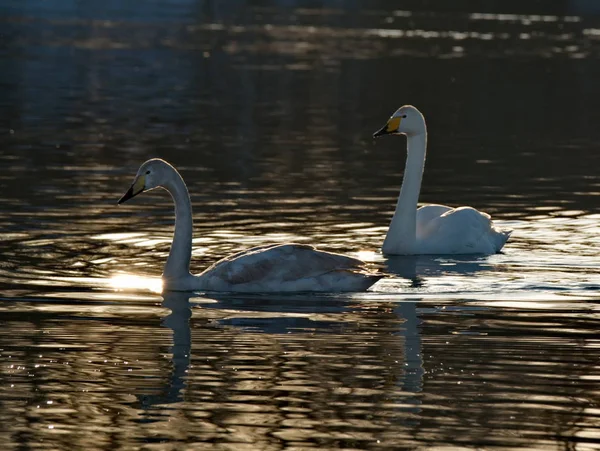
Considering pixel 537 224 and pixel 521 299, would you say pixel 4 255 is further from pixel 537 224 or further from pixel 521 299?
pixel 537 224

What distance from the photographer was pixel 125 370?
9.06m

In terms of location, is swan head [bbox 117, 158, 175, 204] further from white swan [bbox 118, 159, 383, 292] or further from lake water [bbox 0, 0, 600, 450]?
lake water [bbox 0, 0, 600, 450]

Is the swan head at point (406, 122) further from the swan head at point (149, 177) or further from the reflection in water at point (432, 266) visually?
the swan head at point (149, 177)

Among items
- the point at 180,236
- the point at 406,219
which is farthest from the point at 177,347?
the point at 406,219

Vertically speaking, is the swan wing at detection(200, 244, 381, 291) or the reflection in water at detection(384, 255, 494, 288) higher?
the swan wing at detection(200, 244, 381, 291)

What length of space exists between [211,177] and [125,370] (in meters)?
10.8

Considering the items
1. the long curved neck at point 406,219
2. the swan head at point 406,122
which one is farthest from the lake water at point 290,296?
the swan head at point 406,122

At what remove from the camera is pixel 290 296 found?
466 inches

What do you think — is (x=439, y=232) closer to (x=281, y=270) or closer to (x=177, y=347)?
(x=281, y=270)

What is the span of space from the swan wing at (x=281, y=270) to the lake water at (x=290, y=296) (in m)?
0.14

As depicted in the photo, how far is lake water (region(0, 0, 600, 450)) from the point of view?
8.07 metres

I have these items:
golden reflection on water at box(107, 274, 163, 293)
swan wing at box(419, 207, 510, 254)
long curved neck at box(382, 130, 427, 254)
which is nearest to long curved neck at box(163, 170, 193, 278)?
golden reflection on water at box(107, 274, 163, 293)

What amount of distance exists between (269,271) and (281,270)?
9 centimetres

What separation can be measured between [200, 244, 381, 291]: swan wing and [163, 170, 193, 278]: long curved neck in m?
0.23
